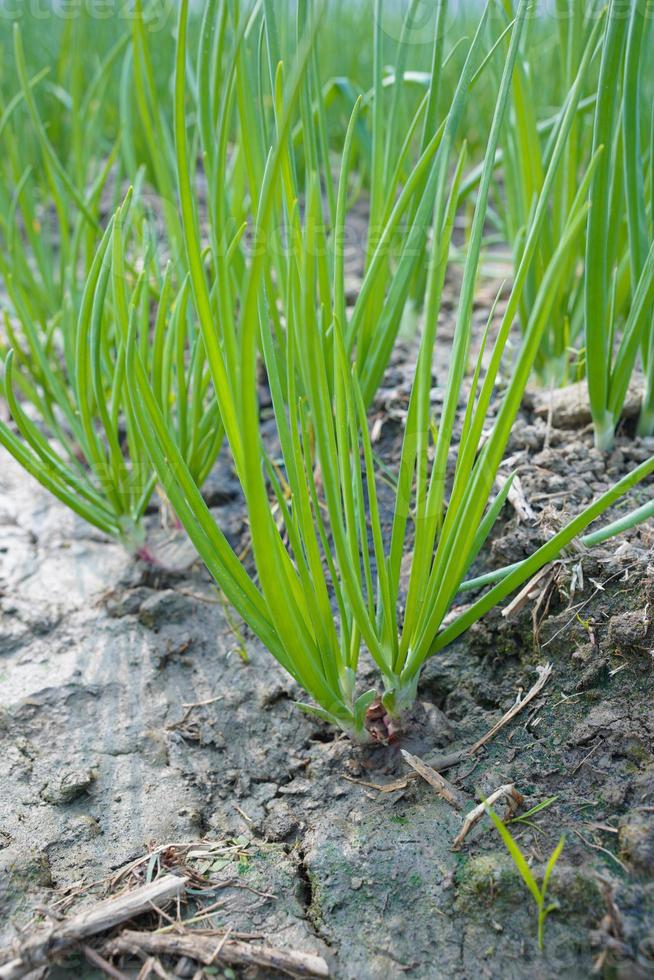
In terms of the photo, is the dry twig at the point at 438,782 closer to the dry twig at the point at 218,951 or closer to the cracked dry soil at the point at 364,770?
the cracked dry soil at the point at 364,770

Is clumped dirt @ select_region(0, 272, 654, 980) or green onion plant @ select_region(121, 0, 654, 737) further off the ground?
green onion plant @ select_region(121, 0, 654, 737)

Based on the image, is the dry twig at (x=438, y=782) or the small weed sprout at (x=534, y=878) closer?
the small weed sprout at (x=534, y=878)

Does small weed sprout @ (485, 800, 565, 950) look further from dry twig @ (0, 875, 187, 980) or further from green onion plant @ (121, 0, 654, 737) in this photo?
dry twig @ (0, 875, 187, 980)

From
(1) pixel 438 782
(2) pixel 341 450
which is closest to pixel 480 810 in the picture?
(1) pixel 438 782

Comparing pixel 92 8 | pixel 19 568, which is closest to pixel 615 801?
pixel 19 568

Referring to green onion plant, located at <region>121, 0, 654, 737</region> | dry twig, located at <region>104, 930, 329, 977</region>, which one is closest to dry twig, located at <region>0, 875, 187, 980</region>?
dry twig, located at <region>104, 930, 329, 977</region>

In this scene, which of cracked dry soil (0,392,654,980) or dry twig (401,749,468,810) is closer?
cracked dry soil (0,392,654,980)

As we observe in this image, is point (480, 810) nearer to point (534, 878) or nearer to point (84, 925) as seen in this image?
point (534, 878)

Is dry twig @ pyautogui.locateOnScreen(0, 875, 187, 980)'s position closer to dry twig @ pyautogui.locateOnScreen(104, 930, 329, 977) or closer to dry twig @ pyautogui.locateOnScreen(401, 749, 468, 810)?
dry twig @ pyautogui.locateOnScreen(104, 930, 329, 977)

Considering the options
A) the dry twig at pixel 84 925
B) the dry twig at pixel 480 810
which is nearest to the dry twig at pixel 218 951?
the dry twig at pixel 84 925

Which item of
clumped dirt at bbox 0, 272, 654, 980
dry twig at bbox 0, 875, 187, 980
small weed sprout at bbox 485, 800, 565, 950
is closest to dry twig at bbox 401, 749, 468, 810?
clumped dirt at bbox 0, 272, 654, 980
